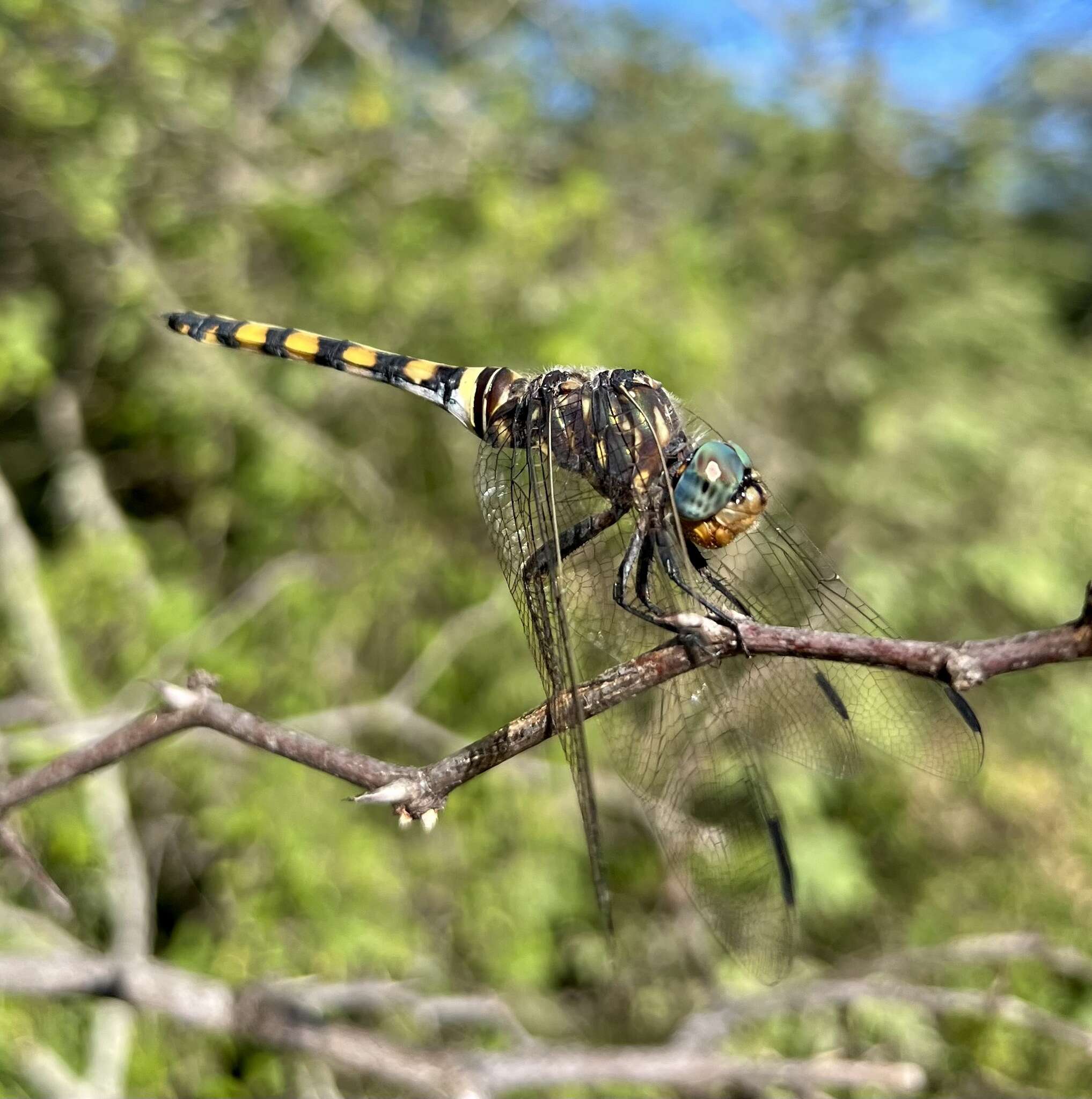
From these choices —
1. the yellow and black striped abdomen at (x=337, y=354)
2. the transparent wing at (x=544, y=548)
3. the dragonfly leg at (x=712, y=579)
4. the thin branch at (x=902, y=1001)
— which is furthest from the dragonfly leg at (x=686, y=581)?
the thin branch at (x=902, y=1001)

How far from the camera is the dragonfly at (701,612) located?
3.47 feet

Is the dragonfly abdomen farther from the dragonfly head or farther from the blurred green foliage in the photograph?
the blurred green foliage

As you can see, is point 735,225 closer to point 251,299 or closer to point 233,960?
point 251,299

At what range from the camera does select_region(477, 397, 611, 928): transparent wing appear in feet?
2.47

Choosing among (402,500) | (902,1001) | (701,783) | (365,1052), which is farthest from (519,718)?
(402,500)

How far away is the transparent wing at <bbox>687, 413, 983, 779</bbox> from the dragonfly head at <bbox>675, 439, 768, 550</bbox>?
5cm

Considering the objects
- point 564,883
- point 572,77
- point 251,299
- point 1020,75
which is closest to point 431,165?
point 251,299

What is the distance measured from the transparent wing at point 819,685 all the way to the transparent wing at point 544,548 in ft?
0.62

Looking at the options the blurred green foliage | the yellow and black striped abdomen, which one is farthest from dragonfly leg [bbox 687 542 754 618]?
the blurred green foliage

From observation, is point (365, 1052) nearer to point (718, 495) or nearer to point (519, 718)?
point (519, 718)

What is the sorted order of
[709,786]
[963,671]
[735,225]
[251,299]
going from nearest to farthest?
[963,671]
[709,786]
[251,299]
[735,225]

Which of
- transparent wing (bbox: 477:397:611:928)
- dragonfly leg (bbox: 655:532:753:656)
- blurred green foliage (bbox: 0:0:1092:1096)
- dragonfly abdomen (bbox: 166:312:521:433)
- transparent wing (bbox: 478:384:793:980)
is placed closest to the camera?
transparent wing (bbox: 477:397:611:928)

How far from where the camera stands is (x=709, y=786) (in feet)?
3.59

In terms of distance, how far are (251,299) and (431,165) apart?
84 cm
